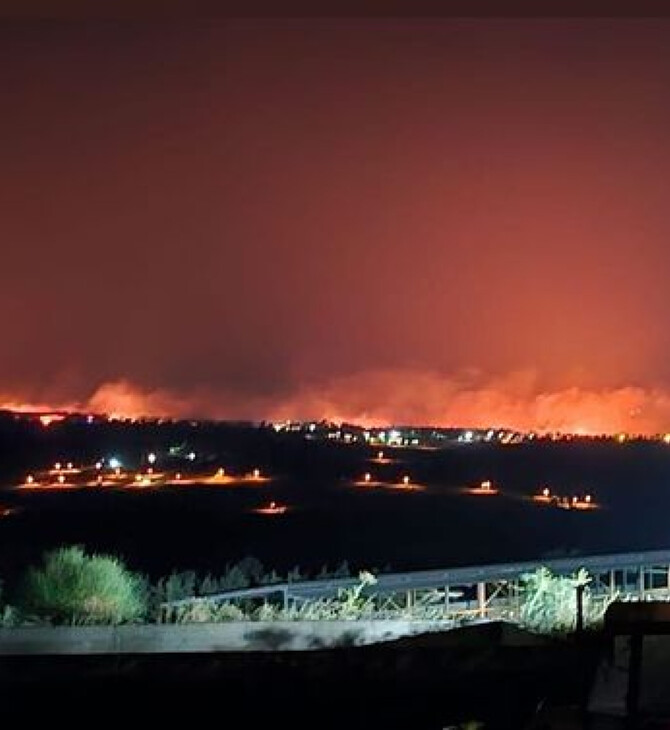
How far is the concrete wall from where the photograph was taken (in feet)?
25.5

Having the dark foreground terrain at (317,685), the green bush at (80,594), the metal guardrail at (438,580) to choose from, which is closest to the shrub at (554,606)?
the dark foreground terrain at (317,685)

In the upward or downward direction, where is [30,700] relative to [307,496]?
downward

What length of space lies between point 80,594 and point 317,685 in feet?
11.2

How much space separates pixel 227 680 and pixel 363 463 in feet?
69.5

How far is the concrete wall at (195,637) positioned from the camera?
7.78 metres

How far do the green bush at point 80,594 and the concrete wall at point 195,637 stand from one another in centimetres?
105

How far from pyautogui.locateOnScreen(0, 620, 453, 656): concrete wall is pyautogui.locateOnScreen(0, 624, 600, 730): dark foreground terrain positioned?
566 millimetres

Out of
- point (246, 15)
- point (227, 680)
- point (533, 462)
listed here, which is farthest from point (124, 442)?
point (246, 15)

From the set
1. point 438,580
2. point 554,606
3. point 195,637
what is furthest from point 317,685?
point 438,580

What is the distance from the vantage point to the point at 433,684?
6.45 meters

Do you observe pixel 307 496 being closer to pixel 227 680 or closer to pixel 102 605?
pixel 102 605

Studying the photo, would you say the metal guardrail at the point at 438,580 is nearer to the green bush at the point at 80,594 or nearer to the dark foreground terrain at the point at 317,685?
the green bush at the point at 80,594

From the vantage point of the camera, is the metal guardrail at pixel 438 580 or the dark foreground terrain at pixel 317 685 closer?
the dark foreground terrain at pixel 317 685

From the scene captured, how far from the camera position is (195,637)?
794cm
